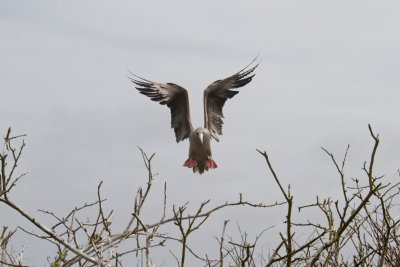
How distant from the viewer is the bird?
29.7ft

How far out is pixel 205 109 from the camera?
980cm

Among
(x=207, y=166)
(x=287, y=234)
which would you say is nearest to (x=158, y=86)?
(x=207, y=166)

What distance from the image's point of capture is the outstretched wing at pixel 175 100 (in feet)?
31.4

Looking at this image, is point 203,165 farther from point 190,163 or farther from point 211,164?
point 190,163

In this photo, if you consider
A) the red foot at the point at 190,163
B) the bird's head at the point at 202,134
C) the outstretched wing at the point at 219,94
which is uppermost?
the outstretched wing at the point at 219,94

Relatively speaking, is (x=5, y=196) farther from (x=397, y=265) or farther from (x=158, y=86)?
(x=158, y=86)

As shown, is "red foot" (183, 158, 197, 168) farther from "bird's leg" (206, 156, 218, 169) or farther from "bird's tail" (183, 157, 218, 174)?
"bird's leg" (206, 156, 218, 169)

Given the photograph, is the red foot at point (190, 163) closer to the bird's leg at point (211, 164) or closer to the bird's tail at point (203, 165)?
the bird's tail at point (203, 165)

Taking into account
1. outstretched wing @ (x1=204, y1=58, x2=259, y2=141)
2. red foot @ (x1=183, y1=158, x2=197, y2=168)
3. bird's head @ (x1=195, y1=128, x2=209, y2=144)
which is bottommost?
red foot @ (x1=183, y1=158, x2=197, y2=168)

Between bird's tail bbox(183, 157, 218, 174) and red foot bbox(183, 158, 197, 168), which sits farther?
bird's tail bbox(183, 157, 218, 174)

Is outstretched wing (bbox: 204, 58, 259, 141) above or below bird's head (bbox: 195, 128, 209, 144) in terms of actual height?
above

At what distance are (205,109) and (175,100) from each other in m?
0.47

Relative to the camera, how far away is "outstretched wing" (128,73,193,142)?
31.4 feet

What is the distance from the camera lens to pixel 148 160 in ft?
11.9
